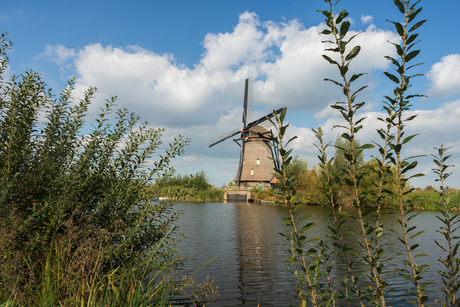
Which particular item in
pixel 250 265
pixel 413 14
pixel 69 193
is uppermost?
pixel 413 14

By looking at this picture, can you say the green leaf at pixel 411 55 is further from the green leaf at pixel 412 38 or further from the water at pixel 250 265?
the water at pixel 250 265

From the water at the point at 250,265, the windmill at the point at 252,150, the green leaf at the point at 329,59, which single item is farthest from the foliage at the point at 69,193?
the windmill at the point at 252,150

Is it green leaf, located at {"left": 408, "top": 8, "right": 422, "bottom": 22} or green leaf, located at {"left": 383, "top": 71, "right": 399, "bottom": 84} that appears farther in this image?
green leaf, located at {"left": 383, "top": 71, "right": 399, "bottom": 84}

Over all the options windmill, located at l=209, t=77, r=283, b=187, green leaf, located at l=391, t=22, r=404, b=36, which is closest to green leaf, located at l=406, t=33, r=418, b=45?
green leaf, located at l=391, t=22, r=404, b=36

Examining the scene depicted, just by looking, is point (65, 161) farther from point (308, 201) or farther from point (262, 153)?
point (262, 153)

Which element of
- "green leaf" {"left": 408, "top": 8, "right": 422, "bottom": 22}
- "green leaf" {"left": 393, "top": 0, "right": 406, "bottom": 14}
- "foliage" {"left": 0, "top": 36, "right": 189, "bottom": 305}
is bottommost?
"foliage" {"left": 0, "top": 36, "right": 189, "bottom": 305}

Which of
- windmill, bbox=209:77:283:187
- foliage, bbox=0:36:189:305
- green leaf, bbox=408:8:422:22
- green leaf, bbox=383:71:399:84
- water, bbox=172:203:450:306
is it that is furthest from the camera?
windmill, bbox=209:77:283:187

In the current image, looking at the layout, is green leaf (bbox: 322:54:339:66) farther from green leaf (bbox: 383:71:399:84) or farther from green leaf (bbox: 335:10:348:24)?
green leaf (bbox: 383:71:399:84)

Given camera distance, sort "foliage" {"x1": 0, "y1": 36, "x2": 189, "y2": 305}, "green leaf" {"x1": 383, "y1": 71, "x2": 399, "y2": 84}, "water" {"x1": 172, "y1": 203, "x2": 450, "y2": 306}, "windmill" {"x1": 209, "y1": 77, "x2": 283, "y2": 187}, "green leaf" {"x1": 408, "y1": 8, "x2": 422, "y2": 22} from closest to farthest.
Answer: "green leaf" {"x1": 408, "y1": 8, "x2": 422, "y2": 22}
"green leaf" {"x1": 383, "y1": 71, "x2": 399, "y2": 84}
"foliage" {"x1": 0, "y1": 36, "x2": 189, "y2": 305}
"water" {"x1": 172, "y1": 203, "x2": 450, "y2": 306}
"windmill" {"x1": 209, "y1": 77, "x2": 283, "y2": 187}

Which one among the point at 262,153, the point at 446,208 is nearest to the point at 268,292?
the point at 446,208

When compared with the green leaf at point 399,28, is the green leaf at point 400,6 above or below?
above

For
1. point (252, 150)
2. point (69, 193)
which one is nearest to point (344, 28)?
point (69, 193)

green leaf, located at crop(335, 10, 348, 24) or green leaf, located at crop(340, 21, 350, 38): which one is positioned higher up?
green leaf, located at crop(335, 10, 348, 24)

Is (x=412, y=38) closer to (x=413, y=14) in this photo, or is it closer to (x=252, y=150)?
(x=413, y=14)
